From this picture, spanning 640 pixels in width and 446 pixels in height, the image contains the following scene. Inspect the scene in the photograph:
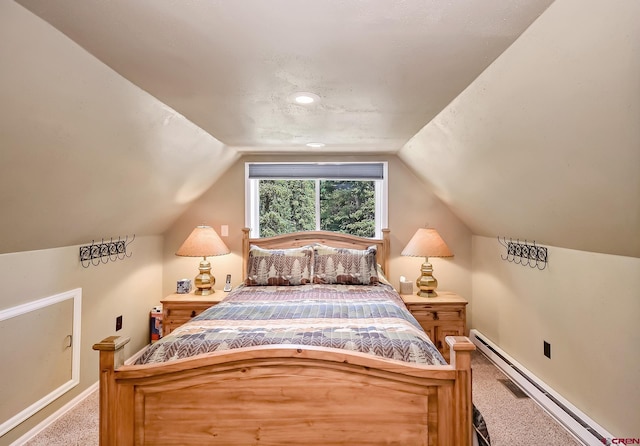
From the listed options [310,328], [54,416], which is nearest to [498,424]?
[310,328]

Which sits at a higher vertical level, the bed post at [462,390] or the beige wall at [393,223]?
the beige wall at [393,223]

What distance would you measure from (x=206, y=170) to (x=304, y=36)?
7.44ft

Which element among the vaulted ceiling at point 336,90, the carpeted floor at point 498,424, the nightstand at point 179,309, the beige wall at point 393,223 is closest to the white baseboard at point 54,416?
the carpeted floor at point 498,424

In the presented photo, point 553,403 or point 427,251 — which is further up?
point 427,251

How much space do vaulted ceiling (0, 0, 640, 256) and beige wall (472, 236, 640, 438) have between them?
174 millimetres

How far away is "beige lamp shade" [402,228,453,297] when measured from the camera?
3.28 m

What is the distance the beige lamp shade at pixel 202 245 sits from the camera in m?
3.25

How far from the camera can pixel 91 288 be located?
266 centimetres

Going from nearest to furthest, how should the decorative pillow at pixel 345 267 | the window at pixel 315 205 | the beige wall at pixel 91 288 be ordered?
the beige wall at pixel 91 288
the decorative pillow at pixel 345 267
the window at pixel 315 205

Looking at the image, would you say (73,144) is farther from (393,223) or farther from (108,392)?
(393,223)

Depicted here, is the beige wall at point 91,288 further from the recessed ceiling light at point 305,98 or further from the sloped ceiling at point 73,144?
the recessed ceiling light at point 305,98

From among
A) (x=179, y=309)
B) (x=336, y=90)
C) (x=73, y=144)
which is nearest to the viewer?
(x=73, y=144)

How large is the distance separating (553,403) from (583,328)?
22.9 inches

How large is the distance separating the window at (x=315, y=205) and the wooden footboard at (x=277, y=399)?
8.06 feet
